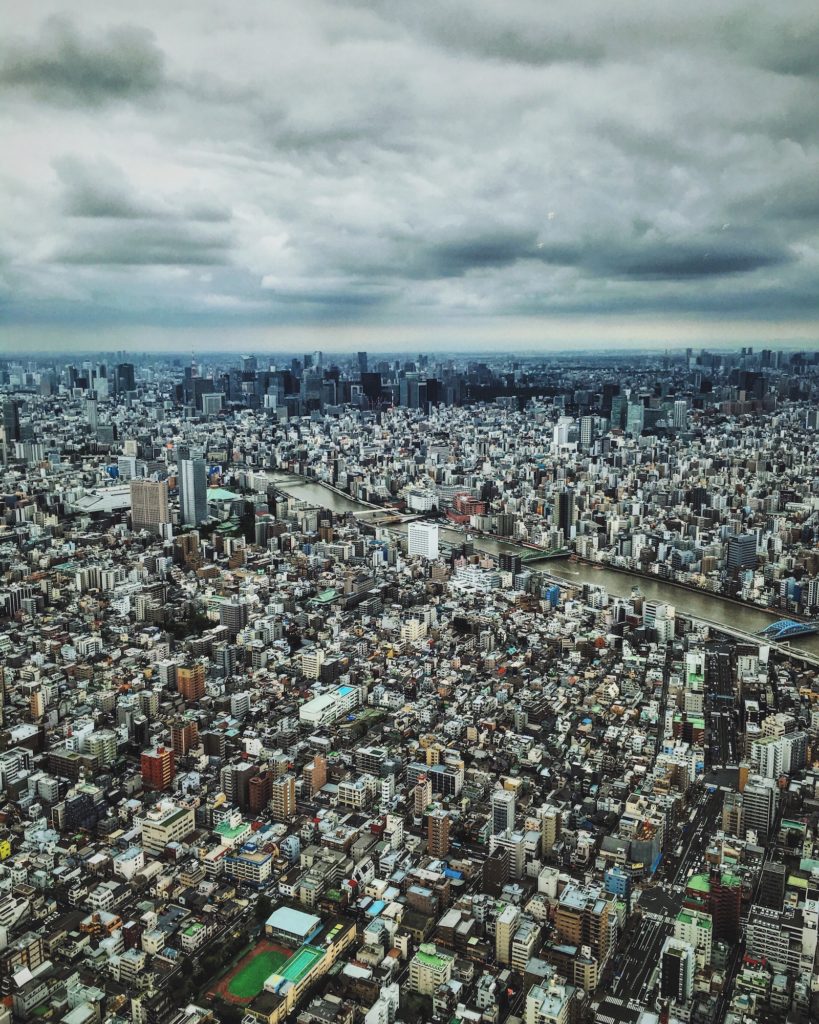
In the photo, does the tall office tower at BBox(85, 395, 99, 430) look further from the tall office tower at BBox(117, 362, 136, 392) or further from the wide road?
the wide road

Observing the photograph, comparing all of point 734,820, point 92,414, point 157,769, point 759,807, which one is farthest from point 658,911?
point 92,414

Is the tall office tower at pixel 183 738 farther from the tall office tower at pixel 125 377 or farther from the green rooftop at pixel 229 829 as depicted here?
the tall office tower at pixel 125 377

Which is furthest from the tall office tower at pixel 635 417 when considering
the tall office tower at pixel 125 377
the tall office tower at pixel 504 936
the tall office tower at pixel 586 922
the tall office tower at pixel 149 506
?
the tall office tower at pixel 504 936

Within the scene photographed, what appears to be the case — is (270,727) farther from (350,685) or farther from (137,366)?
(137,366)

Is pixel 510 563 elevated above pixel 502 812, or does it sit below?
above

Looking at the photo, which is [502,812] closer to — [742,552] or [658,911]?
[658,911]

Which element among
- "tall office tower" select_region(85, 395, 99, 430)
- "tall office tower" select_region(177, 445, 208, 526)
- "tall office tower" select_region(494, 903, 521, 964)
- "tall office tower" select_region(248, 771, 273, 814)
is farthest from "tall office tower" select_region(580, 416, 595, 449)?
"tall office tower" select_region(494, 903, 521, 964)
